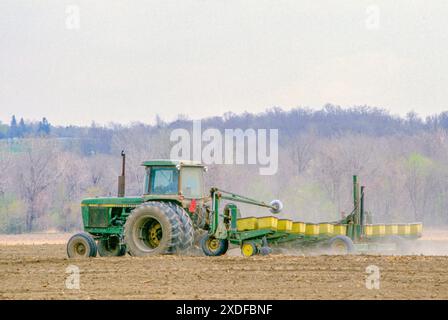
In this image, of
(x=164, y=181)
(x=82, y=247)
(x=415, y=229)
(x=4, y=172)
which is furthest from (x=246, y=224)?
(x=4, y=172)

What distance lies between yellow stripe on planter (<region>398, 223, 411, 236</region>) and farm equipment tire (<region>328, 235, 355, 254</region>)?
2.70 metres

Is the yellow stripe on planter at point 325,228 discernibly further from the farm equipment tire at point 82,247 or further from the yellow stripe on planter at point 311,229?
the farm equipment tire at point 82,247

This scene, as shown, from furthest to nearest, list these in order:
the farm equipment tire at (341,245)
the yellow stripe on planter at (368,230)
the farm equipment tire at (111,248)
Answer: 1. the yellow stripe on planter at (368,230)
2. the farm equipment tire at (111,248)
3. the farm equipment tire at (341,245)

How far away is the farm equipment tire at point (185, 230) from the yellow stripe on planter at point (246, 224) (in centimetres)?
133

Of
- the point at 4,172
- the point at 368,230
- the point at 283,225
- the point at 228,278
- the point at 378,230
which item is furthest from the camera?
the point at 4,172

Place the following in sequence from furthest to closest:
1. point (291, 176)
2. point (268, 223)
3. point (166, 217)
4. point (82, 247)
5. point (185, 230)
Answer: point (291, 176), point (82, 247), point (268, 223), point (185, 230), point (166, 217)

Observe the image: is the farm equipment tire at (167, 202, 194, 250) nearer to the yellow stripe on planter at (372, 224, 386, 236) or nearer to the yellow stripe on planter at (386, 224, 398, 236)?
the yellow stripe on planter at (372, 224, 386, 236)

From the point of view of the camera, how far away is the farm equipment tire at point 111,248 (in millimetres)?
25094

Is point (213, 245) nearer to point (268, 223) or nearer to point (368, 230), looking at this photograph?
point (268, 223)

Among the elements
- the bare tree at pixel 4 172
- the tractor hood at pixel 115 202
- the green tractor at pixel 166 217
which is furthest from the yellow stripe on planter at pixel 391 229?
the bare tree at pixel 4 172

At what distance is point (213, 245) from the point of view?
928 inches

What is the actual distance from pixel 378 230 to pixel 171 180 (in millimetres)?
5946

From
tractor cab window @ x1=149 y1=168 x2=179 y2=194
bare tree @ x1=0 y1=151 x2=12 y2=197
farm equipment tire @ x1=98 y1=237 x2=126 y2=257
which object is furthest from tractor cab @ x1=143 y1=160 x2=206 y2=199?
bare tree @ x1=0 y1=151 x2=12 y2=197

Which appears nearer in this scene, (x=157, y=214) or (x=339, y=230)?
(x=157, y=214)
